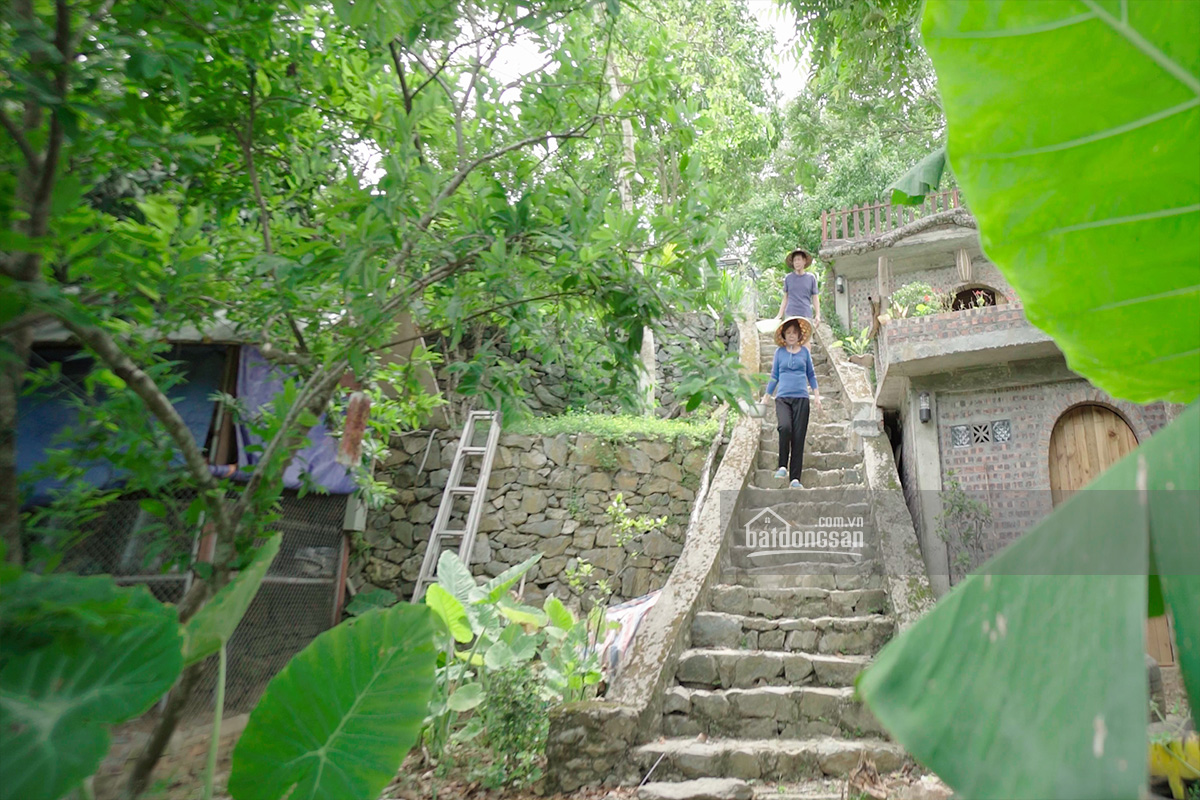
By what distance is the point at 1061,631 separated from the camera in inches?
11.9

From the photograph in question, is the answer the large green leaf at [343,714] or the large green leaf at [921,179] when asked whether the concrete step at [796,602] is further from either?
the large green leaf at [921,179]

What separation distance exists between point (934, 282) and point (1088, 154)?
37.6ft

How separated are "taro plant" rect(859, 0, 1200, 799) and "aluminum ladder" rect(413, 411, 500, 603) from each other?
7.40 metres

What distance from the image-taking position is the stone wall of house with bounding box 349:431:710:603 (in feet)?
26.5

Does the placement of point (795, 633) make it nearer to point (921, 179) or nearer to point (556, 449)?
point (921, 179)

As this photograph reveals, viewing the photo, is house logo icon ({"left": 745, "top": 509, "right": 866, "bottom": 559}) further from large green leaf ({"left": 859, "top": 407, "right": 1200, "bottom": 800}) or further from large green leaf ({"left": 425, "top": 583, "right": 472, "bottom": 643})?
large green leaf ({"left": 859, "top": 407, "right": 1200, "bottom": 800})

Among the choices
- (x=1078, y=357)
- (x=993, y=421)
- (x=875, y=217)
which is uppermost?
(x=875, y=217)

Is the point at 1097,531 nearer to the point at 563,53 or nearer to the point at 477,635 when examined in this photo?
the point at 563,53

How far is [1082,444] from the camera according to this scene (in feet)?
19.3

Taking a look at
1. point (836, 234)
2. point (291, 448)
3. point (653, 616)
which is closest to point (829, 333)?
point (836, 234)

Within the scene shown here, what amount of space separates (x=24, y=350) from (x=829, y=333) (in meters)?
10.7

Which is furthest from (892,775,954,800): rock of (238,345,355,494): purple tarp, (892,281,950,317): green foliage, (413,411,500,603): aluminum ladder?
(413,411,500,603): aluminum ladder

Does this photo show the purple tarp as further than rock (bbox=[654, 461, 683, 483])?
No

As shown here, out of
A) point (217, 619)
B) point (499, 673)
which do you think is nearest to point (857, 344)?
point (499, 673)
